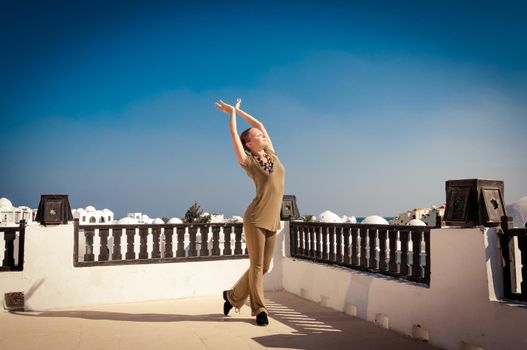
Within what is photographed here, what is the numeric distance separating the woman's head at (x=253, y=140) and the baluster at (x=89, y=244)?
311 cm

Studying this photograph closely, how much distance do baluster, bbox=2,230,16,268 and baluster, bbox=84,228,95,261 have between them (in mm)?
958

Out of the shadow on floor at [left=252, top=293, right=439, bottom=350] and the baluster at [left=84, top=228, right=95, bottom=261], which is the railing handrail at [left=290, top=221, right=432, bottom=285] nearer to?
the shadow on floor at [left=252, top=293, right=439, bottom=350]

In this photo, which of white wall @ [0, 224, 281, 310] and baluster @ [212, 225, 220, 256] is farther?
baluster @ [212, 225, 220, 256]

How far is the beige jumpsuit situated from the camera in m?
4.93

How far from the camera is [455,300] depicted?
3.93 meters

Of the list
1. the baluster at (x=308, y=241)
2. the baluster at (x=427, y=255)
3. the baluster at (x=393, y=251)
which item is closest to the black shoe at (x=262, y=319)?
the baluster at (x=393, y=251)

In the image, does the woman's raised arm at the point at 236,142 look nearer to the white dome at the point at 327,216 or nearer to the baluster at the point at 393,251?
the baluster at the point at 393,251

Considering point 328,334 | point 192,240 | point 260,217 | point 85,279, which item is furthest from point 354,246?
point 85,279

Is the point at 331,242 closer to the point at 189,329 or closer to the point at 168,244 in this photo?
the point at 189,329

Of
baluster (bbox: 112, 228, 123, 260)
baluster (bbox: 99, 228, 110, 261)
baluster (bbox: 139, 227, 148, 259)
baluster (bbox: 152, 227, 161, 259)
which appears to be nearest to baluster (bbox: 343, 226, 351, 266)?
baluster (bbox: 152, 227, 161, 259)

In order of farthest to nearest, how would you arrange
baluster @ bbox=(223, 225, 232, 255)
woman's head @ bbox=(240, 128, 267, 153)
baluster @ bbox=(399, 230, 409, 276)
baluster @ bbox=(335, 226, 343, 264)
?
baluster @ bbox=(223, 225, 232, 255) → baluster @ bbox=(335, 226, 343, 264) → woman's head @ bbox=(240, 128, 267, 153) → baluster @ bbox=(399, 230, 409, 276)

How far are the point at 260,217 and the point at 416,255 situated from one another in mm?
1679

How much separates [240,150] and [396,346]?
250 centimetres

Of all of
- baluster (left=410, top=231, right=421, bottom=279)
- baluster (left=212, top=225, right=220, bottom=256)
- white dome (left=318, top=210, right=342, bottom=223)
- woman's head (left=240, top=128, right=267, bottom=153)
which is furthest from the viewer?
white dome (left=318, top=210, right=342, bottom=223)
